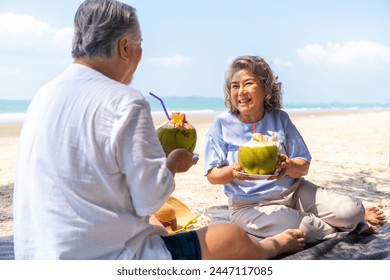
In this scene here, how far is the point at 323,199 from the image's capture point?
9.42 ft

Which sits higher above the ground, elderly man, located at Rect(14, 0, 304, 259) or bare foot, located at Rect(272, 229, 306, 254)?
elderly man, located at Rect(14, 0, 304, 259)

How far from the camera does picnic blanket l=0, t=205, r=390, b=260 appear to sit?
2521 millimetres

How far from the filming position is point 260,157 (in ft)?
7.87

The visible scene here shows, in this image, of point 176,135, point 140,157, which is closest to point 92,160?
point 140,157

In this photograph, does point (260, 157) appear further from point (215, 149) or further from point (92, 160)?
point (92, 160)

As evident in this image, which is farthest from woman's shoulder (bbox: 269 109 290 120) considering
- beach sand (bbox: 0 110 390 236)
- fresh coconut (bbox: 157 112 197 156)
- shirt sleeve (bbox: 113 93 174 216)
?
shirt sleeve (bbox: 113 93 174 216)

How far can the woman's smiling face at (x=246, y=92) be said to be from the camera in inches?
110

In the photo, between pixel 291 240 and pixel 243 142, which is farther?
pixel 243 142

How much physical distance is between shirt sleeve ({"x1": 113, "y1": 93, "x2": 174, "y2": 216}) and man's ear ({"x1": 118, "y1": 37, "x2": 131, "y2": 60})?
216 millimetres

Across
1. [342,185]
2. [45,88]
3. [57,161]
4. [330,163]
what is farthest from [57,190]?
[330,163]

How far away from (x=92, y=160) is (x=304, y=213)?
162 cm

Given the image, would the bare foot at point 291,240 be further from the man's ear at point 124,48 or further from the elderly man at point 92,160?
the man's ear at point 124,48

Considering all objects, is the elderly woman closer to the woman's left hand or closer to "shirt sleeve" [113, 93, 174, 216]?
the woman's left hand
